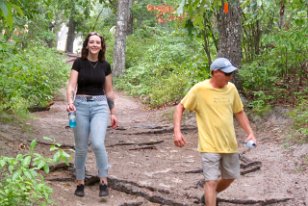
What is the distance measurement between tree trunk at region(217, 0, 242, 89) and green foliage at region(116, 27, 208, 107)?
177 centimetres

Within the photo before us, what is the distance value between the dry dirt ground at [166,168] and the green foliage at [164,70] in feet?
10.6

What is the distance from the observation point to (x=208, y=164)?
4961 mm

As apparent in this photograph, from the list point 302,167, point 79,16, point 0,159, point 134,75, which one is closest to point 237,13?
point 302,167

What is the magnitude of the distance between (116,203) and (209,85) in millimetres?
1869

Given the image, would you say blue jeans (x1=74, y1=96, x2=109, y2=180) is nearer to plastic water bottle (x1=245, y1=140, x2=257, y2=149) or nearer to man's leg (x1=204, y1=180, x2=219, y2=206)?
man's leg (x1=204, y1=180, x2=219, y2=206)

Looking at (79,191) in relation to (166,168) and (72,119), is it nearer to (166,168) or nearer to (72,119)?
(72,119)

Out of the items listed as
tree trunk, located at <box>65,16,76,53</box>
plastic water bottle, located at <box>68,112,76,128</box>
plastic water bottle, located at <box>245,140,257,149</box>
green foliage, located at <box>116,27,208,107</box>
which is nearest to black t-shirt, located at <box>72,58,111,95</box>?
plastic water bottle, located at <box>68,112,76,128</box>

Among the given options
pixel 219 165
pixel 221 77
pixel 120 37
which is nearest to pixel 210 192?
pixel 219 165

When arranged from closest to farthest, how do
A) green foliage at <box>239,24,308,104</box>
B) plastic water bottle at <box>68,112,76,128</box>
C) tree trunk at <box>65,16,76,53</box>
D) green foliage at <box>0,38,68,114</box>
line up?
plastic water bottle at <box>68,112,76,128</box>, green foliage at <box>0,38,68,114</box>, green foliage at <box>239,24,308,104</box>, tree trunk at <box>65,16,76,53</box>

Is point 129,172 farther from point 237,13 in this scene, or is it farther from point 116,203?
point 237,13

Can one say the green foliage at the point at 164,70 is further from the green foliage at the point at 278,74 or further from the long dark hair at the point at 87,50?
the long dark hair at the point at 87,50

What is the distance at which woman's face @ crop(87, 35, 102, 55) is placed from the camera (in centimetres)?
558

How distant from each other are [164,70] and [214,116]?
1506 centimetres

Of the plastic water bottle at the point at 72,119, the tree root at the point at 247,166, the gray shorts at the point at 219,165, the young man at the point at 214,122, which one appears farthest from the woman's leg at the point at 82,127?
the tree root at the point at 247,166
